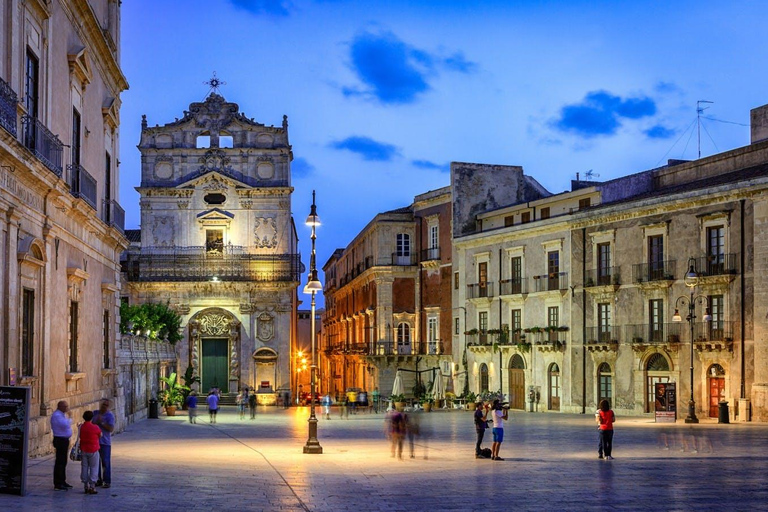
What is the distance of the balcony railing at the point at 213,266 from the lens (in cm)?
6550

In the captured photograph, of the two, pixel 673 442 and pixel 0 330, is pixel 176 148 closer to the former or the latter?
pixel 673 442

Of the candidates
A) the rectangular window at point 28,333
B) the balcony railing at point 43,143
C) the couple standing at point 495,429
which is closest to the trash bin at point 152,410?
the couple standing at point 495,429

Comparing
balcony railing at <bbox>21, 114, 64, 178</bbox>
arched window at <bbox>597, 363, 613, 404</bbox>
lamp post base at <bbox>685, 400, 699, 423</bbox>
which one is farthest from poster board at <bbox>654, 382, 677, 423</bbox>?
balcony railing at <bbox>21, 114, 64, 178</bbox>

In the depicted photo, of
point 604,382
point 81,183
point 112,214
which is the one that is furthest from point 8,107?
point 604,382

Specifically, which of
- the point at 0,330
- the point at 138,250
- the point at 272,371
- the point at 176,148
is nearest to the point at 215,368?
the point at 272,371

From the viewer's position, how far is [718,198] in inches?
1726

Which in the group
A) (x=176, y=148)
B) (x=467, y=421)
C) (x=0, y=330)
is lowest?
(x=467, y=421)

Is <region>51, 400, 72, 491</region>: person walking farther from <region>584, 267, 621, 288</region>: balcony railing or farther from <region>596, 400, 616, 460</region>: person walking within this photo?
<region>584, 267, 621, 288</region>: balcony railing

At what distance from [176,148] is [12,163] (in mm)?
48286

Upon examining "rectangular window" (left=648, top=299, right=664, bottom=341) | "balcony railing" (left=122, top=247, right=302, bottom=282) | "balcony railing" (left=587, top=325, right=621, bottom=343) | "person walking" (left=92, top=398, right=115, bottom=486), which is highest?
"balcony railing" (left=122, top=247, right=302, bottom=282)

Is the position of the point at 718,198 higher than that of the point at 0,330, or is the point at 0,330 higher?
the point at 718,198

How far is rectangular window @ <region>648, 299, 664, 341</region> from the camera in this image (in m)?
46.8

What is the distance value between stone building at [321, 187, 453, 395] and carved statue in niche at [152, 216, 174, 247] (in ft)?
43.2

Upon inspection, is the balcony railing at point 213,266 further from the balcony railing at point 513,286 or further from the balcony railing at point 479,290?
the balcony railing at point 513,286
